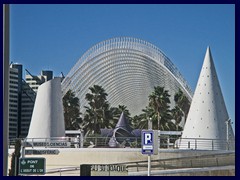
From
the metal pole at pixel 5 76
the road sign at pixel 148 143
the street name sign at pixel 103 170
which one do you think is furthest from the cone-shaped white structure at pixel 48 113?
the metal pole at pixel 5 76

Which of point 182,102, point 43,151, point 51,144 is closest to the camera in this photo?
point 43,151

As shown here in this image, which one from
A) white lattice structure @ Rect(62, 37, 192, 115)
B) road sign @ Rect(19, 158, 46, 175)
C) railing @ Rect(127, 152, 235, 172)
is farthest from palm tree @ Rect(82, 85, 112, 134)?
road sign @ Rect(19, 158, 46, 175)

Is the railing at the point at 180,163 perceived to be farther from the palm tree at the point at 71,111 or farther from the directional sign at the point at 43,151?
the palm tree at the point at 71,111

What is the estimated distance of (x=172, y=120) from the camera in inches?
1580

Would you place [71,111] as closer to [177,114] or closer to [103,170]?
[177,114]

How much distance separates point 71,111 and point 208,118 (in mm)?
16764

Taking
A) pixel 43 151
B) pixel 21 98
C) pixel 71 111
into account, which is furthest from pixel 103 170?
pixel 71 111

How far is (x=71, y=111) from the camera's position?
38750 millimetres

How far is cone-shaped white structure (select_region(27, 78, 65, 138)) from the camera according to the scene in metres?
23.2

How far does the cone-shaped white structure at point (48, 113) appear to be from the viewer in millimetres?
23250

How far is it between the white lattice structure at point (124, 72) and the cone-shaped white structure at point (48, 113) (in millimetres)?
12065

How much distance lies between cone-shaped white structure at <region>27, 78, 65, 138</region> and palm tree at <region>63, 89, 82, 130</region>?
45.7ft
